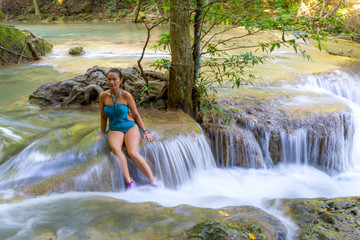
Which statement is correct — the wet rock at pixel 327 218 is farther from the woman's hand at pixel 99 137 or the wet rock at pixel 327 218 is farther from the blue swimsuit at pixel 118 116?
the woman's hand at pixel 99 137

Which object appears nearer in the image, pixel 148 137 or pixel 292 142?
pixel 148 137

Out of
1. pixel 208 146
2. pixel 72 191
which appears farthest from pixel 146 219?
pixel 208 146

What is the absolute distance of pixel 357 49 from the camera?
1220 cm

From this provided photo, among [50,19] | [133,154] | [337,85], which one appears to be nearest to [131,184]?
[133,154]

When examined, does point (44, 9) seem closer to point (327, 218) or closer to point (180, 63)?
point (180, 63)

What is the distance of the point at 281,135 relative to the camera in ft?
18.5

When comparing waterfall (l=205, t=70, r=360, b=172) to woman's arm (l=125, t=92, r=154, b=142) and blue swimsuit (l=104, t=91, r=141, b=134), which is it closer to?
woman's arm (l=125, t=92, r=154, b=142)

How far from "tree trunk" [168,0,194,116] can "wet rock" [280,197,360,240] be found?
2.75 metres

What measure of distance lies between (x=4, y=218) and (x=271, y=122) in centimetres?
Answer: 450

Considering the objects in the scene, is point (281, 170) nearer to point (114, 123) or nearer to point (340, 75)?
point (114, 123)

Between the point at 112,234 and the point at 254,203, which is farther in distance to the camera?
the point at 254,203

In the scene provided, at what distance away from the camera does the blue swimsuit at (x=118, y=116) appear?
14.0ft

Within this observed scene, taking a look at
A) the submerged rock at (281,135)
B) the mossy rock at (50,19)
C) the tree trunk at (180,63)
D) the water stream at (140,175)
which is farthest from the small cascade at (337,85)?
the mossy rock at (50,19)

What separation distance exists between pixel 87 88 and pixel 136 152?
3.16m
